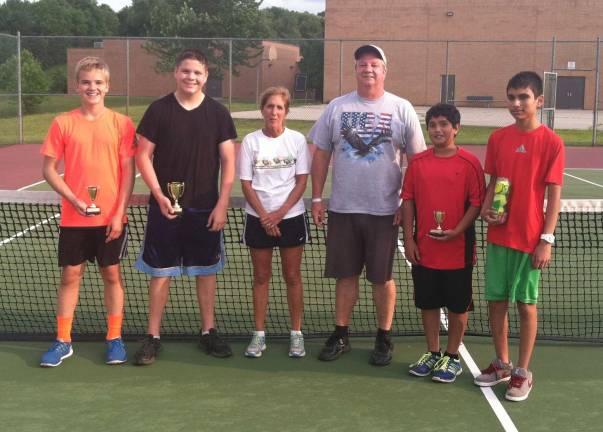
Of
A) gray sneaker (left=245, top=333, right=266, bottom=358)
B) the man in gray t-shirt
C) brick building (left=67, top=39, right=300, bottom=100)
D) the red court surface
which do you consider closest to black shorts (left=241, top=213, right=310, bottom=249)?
the man in gray t-shirt

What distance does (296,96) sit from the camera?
46031 mm

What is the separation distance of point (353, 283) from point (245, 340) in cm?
92

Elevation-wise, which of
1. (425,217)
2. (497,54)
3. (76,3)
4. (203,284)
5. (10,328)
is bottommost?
(10,328)

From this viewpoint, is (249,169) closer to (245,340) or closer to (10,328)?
(245,340)

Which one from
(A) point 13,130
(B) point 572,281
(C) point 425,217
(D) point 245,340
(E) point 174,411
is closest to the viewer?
(E) point 174,411

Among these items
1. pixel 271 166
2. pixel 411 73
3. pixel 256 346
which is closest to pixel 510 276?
pixel 271 166

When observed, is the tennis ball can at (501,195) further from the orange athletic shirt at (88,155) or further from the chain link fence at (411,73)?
the chain link fence at (411,73)

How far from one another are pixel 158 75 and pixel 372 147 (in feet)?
118

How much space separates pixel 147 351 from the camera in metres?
4.88

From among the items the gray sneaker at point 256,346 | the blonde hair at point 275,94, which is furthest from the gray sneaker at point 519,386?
the blonde hair at point 275,94

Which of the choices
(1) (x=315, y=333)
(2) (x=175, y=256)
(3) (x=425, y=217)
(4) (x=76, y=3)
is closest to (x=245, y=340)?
(1) (x=315, y=333)

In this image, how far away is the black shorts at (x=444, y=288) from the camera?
4539mm

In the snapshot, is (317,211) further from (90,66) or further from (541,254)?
(90,66)

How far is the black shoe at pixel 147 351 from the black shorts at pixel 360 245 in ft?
3.95
